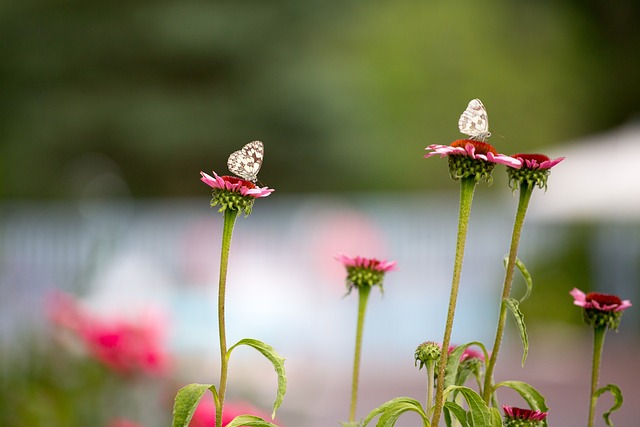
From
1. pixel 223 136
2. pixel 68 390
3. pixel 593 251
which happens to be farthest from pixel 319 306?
pixel 68 390

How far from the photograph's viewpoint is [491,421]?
2.28 feet

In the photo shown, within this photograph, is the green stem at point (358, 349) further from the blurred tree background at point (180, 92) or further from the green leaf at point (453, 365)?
the blurred tree background at point (180, 92)

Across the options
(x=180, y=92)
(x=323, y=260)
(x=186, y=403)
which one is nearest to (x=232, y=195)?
(x=186, y=403)

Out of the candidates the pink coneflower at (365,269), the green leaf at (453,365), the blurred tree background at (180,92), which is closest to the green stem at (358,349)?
the pink coneflower at (365,269)

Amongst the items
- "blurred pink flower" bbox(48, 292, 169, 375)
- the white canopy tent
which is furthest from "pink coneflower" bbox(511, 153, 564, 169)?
the white canopy tent

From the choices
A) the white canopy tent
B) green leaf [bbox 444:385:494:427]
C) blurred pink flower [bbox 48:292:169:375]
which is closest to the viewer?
green leaf [bbox 444:385:494:427]

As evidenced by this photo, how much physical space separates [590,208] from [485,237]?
1.28 m

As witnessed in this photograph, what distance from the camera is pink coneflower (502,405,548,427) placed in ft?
2.38

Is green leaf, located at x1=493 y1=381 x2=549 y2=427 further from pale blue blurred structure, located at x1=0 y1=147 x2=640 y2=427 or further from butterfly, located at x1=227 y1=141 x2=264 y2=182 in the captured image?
pale blue blurred structure, located at x1=0 y1=147 x2=640 y2=427

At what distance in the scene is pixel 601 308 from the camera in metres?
0.87

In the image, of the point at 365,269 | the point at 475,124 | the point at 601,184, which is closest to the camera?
the point at 475,124

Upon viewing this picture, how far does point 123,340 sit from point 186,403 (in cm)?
124

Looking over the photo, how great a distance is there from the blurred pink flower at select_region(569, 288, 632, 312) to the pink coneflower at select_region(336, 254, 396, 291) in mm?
185

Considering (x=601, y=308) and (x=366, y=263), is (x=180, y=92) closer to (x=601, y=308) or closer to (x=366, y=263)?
(x=366, y=263)
